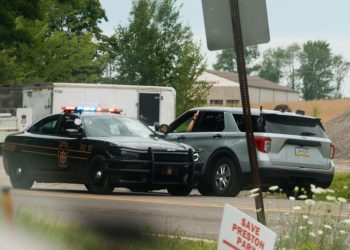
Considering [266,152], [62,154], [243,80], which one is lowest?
[62,154]

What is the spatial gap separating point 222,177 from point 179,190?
2.66 feet

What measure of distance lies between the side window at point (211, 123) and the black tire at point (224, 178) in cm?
65

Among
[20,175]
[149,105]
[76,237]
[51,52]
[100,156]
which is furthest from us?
[51,52]

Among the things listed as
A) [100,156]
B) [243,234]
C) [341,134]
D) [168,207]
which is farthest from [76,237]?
[341,134]

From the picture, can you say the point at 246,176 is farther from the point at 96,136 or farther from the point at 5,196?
the point at 5,196

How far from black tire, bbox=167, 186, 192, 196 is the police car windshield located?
1049 millimetres

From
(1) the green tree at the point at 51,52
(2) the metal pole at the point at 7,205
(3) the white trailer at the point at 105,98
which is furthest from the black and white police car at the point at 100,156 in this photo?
(1) the green tree at the point at 51,52

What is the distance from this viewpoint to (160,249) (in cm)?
695

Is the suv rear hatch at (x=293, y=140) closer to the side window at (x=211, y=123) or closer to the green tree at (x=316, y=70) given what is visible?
the side window at (x=211, y=123)

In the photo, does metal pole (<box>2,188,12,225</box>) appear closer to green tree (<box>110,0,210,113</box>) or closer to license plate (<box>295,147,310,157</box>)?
license plate (<box>295,147,310,157</box>)

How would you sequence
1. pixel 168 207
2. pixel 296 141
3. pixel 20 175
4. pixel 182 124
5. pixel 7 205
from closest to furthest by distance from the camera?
pixel 7 205 < pixel 168 207 < pixel 296 141 < pixel 20 175 < pixel 182 124

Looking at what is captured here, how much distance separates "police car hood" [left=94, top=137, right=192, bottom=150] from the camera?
17.6 meters

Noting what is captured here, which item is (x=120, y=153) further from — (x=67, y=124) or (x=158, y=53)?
(x=158, y=53)

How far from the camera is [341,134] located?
154ft
